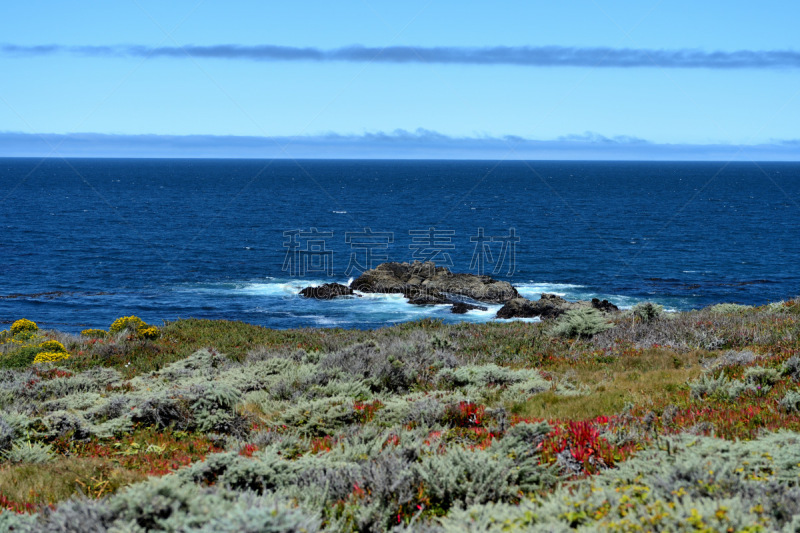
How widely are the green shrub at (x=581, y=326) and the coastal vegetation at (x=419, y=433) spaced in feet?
0.17

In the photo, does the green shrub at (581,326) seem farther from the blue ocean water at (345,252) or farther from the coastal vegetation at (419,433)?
the blue ocean water at (345,252)

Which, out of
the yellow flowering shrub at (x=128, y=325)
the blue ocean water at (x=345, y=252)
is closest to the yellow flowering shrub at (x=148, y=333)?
the yellow flowering shrub at (x=128, y=325)

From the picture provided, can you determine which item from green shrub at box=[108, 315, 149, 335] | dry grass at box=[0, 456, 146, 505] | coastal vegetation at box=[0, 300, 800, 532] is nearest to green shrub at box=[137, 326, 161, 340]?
green shrub at box=[108, 315, 149, 335]

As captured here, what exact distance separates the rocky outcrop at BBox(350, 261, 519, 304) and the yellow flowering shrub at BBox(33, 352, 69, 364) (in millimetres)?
30278

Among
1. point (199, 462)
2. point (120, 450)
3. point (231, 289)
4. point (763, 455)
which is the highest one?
point (763, 455)

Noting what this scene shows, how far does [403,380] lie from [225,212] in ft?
328

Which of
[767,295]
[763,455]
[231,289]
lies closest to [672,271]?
[767,295]

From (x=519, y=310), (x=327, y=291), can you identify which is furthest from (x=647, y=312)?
(x=327, y=291)

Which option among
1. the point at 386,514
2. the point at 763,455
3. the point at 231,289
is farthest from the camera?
the point at 231,289

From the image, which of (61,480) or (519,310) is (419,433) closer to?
(61,480)

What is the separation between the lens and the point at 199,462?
25.3ft

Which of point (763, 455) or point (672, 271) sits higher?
point (763, 455)

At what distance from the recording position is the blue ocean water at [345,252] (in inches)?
1791

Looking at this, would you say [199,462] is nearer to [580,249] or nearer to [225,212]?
[580,249]
